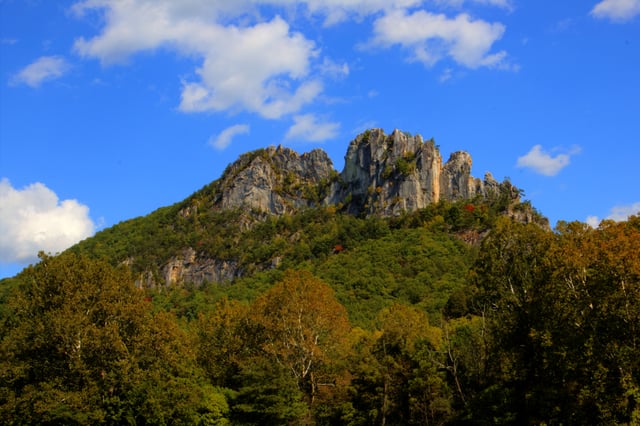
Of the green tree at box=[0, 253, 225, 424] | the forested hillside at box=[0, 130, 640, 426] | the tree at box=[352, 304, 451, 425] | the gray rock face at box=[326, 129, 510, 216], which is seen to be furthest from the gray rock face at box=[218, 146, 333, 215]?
the green tree at box=[0, 253, 225, 424]

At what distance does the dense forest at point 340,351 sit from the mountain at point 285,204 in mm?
60119

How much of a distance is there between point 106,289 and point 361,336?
816 inches

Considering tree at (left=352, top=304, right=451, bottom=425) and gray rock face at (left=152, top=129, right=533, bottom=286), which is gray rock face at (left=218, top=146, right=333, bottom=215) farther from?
tree at (left=352, top=304, right=451, bottom=425)

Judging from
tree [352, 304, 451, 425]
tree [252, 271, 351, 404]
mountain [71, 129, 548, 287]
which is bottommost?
tree [352, 304, 451, 425]

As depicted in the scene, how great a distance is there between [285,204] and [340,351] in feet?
354

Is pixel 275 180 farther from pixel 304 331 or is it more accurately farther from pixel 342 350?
pixel 342 350

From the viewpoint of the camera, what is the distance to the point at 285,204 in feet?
496

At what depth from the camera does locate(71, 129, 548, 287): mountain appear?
12162cm

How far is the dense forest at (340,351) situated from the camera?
93.0ft

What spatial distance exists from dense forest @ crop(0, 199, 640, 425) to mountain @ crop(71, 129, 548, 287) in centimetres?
6012

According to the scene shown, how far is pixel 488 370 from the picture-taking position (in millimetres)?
38875

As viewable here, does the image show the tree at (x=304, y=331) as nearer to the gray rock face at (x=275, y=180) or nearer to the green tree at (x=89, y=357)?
the green tree at (x=89, y=357)

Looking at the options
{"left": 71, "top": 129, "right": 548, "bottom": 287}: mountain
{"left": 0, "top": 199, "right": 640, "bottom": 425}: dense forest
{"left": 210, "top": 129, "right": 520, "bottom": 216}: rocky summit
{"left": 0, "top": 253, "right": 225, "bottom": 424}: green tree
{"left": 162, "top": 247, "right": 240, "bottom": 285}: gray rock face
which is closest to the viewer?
{"left": 0, "top": 199, "right": 640, "bottom": 425}: dense forest

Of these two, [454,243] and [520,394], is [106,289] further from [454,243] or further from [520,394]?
[454,243]
